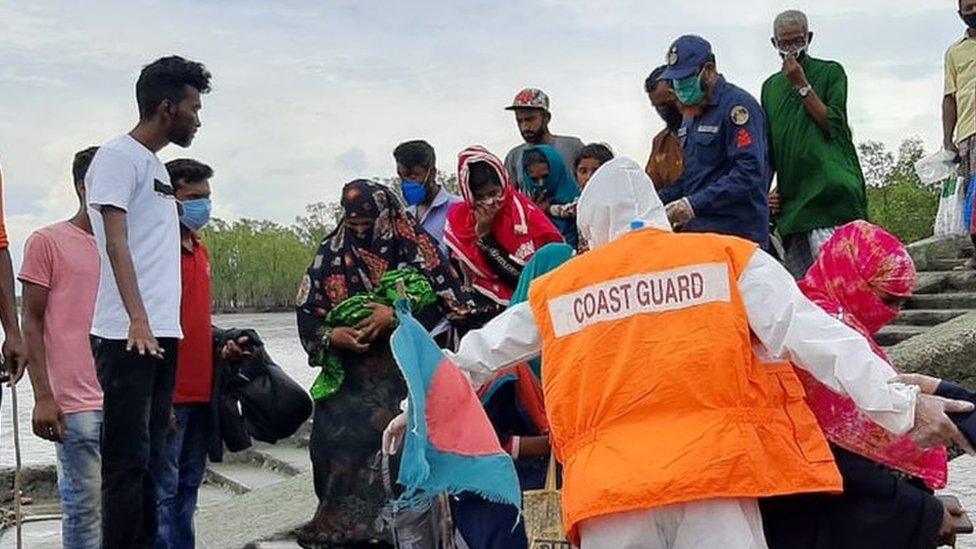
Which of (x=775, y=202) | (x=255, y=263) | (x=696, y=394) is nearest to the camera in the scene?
(x=696, y=394)

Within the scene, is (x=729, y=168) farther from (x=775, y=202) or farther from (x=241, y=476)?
(x=241, y=476)

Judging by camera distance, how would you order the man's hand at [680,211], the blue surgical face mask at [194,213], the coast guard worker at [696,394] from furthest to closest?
the blue surgical face mask at [194,213], the man's hand at [680,211], the coast guard worker at [696,394]

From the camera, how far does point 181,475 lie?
566 centimetres

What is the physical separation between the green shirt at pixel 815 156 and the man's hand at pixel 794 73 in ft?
0.18

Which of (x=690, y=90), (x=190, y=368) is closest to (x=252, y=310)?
(x=190, y=368)

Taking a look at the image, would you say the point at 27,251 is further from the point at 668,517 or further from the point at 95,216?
the point at 668,517

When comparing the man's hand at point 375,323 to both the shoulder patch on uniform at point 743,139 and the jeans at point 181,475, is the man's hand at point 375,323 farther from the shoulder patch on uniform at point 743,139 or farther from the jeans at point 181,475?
the shoulder patch on uniform at point 743,139

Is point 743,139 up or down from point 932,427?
up

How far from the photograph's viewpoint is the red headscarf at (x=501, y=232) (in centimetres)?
528

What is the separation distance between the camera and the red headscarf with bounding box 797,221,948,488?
3.57 meters

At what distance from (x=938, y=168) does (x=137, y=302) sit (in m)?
5.42

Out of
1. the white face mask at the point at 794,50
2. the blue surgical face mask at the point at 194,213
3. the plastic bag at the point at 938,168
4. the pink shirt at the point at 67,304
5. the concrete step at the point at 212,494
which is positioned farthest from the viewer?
the concrete step at the point at 212,494

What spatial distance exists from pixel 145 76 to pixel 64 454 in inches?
60.1

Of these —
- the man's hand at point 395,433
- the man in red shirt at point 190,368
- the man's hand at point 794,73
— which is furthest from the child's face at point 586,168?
the man's hand at point 395,433
